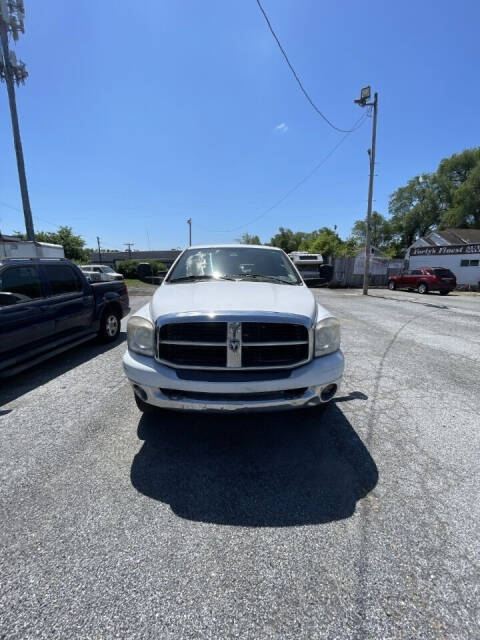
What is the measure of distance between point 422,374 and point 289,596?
4110 millimetres

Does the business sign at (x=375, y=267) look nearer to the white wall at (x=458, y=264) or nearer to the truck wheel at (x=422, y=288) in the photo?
the white wall at (x=458, y=264)

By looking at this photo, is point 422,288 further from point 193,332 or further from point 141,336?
point 141,336

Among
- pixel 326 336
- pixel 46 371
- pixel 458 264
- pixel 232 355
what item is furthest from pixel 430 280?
pixel 46 371

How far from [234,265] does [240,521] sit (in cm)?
283

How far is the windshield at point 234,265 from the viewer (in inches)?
149

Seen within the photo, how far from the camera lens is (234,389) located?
2379 millimetres

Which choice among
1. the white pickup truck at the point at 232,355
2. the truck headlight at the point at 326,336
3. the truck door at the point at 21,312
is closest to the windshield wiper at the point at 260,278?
the white pickup truck at the point at 232,355

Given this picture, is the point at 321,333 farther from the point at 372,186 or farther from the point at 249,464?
the point at 372,186

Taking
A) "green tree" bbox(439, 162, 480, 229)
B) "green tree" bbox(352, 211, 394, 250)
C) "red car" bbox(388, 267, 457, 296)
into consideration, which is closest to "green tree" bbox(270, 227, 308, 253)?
"green tree" bbox(352, 211, 394, 250)

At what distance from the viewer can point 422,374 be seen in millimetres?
4730

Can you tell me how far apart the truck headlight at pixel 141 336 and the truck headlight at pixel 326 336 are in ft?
4.54

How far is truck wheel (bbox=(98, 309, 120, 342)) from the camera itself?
6184mm

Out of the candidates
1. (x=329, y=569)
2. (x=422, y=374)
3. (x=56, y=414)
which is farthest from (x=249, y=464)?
(x=422, y=374)

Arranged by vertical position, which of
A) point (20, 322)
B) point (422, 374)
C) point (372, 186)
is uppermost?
point (372, 186)
